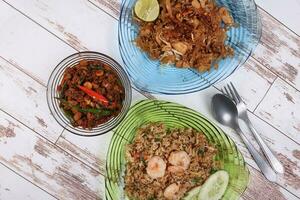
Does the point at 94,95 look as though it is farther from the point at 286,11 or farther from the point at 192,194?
the point at 286,11

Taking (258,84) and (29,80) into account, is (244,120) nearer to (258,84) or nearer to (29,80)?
(258,84)

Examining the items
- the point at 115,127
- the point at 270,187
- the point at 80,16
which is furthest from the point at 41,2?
the point at 270,187

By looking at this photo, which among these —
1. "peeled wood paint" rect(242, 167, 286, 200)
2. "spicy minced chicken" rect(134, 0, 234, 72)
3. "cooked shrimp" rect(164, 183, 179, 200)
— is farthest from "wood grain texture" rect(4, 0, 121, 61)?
"peeled wood paint" rect(242, 167, 286, 200)

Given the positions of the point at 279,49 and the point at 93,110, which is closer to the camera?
the point at 93,110

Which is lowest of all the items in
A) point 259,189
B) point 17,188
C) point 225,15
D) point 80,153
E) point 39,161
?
point 17,188

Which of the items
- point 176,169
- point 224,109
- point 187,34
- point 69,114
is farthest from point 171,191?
→ point 187,34

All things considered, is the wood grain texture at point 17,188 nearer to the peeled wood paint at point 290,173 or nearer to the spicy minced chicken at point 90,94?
the spicy minced chicken at point 90,94

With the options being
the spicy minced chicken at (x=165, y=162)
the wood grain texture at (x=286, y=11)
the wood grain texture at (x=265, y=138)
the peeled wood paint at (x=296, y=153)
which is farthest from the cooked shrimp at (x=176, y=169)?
the wood grain texture at (x=286, y=11)
